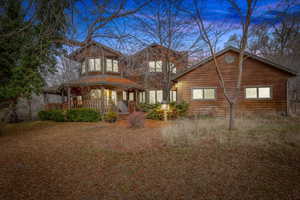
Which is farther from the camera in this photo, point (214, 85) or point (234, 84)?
point (214, 85)

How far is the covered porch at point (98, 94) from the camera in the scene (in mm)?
12395

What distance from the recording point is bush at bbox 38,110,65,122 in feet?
39.2

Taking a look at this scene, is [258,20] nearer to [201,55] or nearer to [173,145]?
[201,55]

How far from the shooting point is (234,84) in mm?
12375

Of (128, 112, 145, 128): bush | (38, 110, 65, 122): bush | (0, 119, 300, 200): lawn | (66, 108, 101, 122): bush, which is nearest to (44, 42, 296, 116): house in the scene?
(66, 108, 101, 122): bush

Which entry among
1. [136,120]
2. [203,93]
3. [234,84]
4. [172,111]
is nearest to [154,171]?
[136,120]

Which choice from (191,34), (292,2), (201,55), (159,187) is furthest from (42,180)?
(201,55)

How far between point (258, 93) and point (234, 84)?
195 centimetres

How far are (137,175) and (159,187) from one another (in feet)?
2.02

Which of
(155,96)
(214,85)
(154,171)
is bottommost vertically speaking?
(154,171)

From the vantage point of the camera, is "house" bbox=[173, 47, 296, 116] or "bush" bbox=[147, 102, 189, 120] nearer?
"house" bbox=[173, 47, 296, 116]

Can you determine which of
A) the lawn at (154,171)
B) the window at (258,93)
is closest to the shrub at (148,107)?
the window at (258,93)

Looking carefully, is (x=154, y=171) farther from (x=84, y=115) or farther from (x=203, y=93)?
(x=203, y=93)

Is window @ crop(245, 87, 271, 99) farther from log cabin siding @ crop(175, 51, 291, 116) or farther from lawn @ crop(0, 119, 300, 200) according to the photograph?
lawn @ crop(0, 119, 300, 200)
